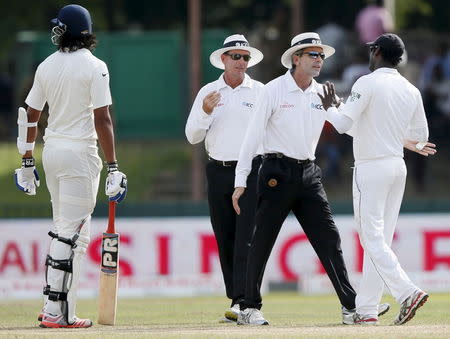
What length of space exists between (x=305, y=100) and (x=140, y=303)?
18.8 feet

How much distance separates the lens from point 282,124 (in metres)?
11.1

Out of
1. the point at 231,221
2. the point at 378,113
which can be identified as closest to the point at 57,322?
the point at 231,221

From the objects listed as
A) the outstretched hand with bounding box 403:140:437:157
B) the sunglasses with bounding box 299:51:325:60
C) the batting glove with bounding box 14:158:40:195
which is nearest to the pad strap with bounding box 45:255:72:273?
the batting glove with bounding box 14:158:40:195

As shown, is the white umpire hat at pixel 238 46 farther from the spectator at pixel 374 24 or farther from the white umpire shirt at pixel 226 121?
the spectator at pixel 374 24

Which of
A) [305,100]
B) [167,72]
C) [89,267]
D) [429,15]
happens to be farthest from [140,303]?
[429,15]

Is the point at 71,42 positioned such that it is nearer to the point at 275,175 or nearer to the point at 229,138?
the point at 229,138

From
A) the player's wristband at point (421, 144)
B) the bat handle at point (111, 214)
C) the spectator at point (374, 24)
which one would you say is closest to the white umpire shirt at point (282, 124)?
the player's wristband at point (421, 144)

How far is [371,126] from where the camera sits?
35.6 feet

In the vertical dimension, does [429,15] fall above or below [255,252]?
above

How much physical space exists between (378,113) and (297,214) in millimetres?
1076

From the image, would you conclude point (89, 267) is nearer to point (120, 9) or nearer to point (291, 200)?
point (291, 200)

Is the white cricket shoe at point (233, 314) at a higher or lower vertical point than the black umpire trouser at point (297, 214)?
lower

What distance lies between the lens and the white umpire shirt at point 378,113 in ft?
35.3

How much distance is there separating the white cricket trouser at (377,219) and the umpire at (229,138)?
1204mm
